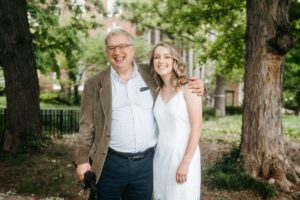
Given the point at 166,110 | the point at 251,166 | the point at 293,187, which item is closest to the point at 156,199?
the point at 166,110

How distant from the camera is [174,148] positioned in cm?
254

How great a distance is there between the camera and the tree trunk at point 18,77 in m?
6.39

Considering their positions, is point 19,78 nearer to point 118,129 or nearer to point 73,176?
point 73,176

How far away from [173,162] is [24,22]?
6.19 meters

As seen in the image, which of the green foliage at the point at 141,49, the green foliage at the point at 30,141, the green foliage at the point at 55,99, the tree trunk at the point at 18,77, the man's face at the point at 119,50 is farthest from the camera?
the green foliage at the point at 141,49

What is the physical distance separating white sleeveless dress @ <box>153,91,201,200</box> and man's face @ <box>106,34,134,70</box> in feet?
1.96

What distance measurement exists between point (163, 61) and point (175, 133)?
2.57 feet

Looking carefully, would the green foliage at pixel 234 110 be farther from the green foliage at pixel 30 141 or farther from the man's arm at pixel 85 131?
the man's arm at pixel 85 131

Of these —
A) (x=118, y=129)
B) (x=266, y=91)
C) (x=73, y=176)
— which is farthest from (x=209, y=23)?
(x=118, y=129)

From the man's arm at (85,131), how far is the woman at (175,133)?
72 centimetres

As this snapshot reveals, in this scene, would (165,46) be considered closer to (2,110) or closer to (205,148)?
(205,148)

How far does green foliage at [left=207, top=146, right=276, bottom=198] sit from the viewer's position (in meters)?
4.15

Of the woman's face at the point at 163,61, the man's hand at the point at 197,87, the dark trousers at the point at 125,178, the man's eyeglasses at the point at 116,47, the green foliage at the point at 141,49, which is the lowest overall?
the dark trousers at the point at 125,178

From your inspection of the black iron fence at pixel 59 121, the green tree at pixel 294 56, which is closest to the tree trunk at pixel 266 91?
the green tree at pixel 294 56
